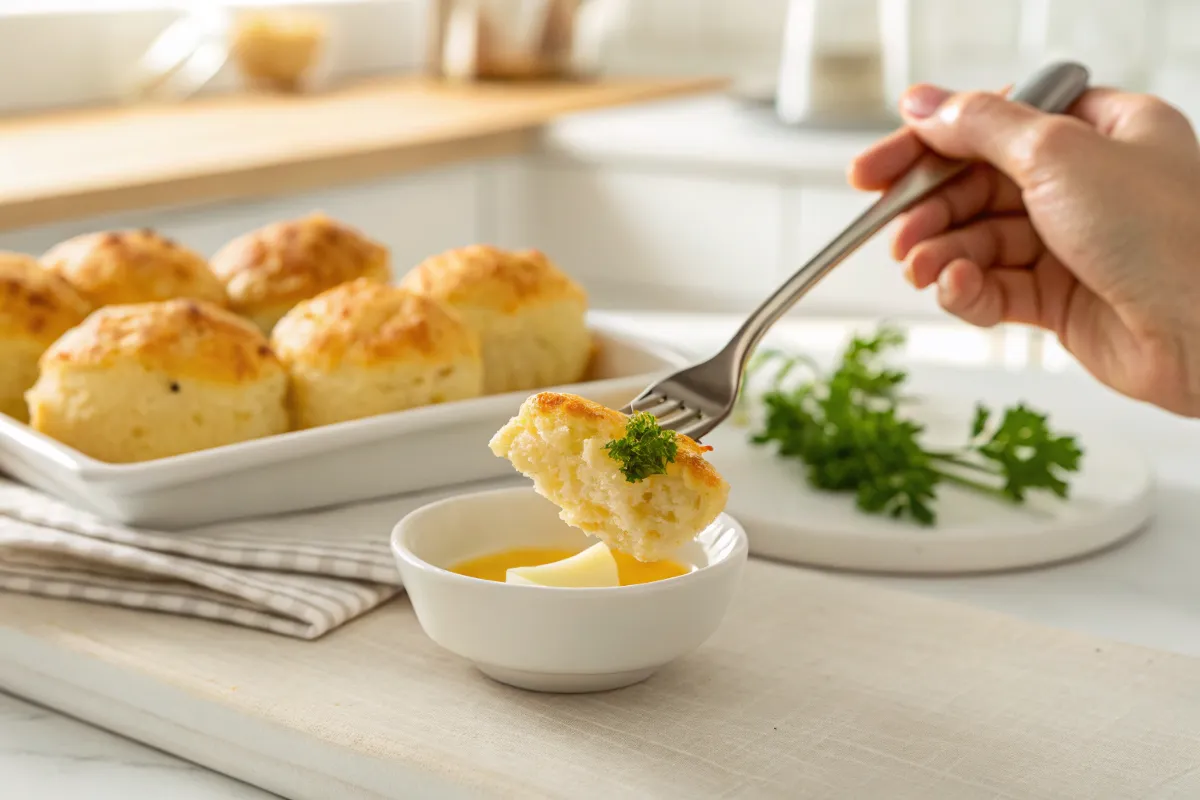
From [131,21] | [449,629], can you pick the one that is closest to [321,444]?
[449,629]

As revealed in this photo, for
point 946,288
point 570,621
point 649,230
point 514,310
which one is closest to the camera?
point 570,621

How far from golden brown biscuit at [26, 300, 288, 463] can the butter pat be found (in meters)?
0.34

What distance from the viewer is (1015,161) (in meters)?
1.28

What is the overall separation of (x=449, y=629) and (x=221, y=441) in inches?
13.6

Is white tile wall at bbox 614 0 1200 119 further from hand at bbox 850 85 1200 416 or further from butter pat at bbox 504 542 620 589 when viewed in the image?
butter pat at bbox 504 542 620 589

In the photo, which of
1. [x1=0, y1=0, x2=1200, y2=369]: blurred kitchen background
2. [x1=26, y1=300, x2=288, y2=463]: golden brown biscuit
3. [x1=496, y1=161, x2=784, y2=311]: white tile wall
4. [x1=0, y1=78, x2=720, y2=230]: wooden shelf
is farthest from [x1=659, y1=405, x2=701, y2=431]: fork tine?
[x1=496, y1=161, x2=784, y2=311]: white tile wall

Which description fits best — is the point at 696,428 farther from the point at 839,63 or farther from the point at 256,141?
the point at 839,63

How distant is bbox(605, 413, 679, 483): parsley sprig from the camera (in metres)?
0.84

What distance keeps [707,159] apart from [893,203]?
1.73m

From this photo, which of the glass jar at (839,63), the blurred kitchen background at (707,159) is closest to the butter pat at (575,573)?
the blurred kitchen background at (707,159)

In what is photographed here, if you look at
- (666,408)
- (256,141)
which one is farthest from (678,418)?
(256,141)

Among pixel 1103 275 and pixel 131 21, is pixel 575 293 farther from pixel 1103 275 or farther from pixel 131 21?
pixel 131 21

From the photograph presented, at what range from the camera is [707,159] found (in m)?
3.03

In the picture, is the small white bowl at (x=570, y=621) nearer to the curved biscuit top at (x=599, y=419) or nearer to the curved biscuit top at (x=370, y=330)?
the curved biscuit top at (x=599, y=419)
